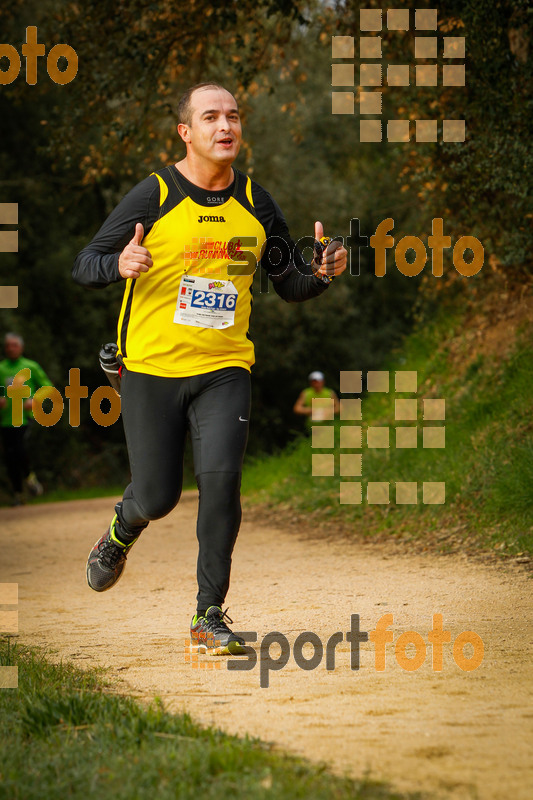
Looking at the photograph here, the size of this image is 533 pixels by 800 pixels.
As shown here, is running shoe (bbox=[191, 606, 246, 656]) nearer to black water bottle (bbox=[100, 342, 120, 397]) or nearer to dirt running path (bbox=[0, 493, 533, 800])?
dirt running path (bbox=[0, 493, 533, 800])

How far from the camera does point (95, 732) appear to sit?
330 cm

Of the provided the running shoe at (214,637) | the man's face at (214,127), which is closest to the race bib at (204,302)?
the man's face at (214,127)

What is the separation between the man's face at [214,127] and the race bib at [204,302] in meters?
0.57

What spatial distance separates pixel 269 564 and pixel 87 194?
17.3 metres

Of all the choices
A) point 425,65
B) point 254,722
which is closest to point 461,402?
point 425,65

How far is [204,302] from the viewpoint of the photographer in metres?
4.74

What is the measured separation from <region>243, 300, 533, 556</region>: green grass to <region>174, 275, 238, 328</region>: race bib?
11.6 ft

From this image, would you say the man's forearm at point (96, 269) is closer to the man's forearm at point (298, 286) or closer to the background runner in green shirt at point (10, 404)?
the man's forearm at point (298, 286)

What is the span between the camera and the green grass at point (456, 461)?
8.11m

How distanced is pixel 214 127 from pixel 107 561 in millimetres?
2186

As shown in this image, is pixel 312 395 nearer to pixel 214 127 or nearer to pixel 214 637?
pixel 214 127

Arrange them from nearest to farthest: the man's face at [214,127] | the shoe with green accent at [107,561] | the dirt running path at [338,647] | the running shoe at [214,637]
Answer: the dirt running path at [338,647] → the running shoe at [214,637] → the man's face at [214,127] → the shoe with green accent at [107,561]

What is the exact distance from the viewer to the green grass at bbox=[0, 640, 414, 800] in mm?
2730

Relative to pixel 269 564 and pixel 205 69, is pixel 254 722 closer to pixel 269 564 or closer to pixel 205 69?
pixel 269 564
